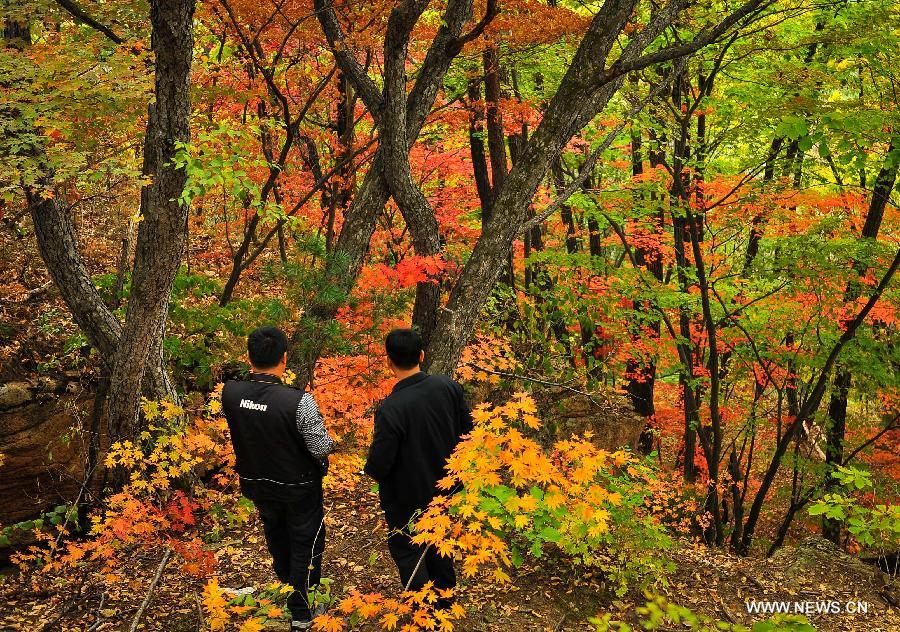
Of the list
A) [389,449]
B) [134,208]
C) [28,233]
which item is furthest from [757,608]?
[134,208]

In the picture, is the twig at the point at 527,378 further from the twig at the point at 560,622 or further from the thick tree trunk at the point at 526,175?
the twig at the point at 560,622

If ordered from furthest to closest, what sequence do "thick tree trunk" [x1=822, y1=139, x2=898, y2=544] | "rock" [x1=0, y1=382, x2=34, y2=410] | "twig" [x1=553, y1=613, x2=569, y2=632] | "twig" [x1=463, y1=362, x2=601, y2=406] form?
1. "thick tree trunk" [x1=822, y1=139, x2=898, y2=544]
2. "twig" [x1=463, y1=362, x2=601, y2=406]
3. "rock" [x1=0, y1=382, x2=34, y2=410]
4. "twig" [x1=553, y1=613, x2=569, y2=632]

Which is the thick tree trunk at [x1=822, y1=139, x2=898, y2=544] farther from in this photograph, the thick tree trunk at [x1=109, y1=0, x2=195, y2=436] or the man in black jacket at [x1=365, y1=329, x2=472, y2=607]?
the thick tree trunk at [x1=109, y1=0, x2=195, y2=436]

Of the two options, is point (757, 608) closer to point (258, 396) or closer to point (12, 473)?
point (258, 396)

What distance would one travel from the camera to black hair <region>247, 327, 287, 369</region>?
3.78 metres

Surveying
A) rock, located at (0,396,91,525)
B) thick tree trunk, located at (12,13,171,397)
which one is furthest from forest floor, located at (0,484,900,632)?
thick tree trunk, located at (12,13,171,397)

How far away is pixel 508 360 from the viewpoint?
909 centimetres

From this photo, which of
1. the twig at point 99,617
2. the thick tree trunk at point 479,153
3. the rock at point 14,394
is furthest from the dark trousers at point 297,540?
the thick tree trunk at point 479,153

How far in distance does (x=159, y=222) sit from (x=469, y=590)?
182 inches

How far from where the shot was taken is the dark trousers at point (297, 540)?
398cm

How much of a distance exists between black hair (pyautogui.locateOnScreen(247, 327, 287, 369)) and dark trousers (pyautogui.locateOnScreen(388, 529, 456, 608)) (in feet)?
4.53

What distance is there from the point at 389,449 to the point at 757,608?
16.4ft

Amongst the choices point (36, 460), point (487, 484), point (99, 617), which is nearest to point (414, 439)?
point (487, 484)

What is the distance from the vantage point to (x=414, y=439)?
361cm
